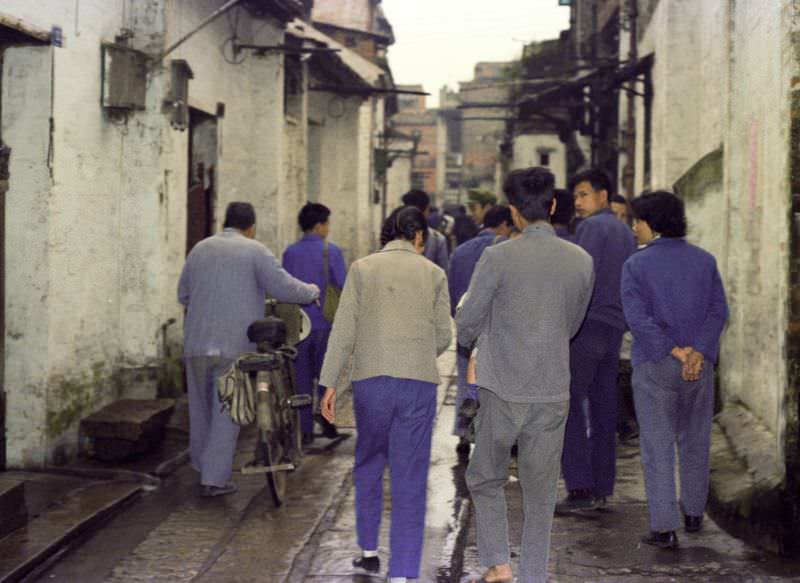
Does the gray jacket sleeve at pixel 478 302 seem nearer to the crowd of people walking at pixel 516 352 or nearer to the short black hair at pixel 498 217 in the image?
the crowd of people walking at pixel 516 352

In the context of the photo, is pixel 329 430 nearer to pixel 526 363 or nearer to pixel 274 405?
pixel 274 405

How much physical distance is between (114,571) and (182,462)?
293 centimetres

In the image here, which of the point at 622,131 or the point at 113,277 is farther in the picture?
the point at 622,131

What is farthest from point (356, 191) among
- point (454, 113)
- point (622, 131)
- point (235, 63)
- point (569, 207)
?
point (454, 113)

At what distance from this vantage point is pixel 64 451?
8.52 meters

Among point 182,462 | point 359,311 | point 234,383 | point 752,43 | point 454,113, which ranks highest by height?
point 454,113

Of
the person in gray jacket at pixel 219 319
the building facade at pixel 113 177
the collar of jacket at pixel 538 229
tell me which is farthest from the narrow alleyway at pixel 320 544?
the collar of jacket at pixel 538 229

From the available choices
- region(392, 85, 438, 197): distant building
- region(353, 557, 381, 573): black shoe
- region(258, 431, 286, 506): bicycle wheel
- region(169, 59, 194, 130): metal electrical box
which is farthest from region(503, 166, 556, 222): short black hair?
region(392, 85, 438, 197): distant building

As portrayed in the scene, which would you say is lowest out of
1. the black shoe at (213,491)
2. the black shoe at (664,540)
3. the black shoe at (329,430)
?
the black shoe at (213,491)

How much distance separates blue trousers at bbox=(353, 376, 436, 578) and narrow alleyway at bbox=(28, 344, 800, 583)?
33 centimetres

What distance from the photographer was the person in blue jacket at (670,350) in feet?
20.2

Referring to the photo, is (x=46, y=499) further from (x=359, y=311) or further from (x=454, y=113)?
(x=454, y=113)

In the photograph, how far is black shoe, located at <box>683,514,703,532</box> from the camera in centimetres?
641

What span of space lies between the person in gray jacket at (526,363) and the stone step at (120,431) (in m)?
3.95
